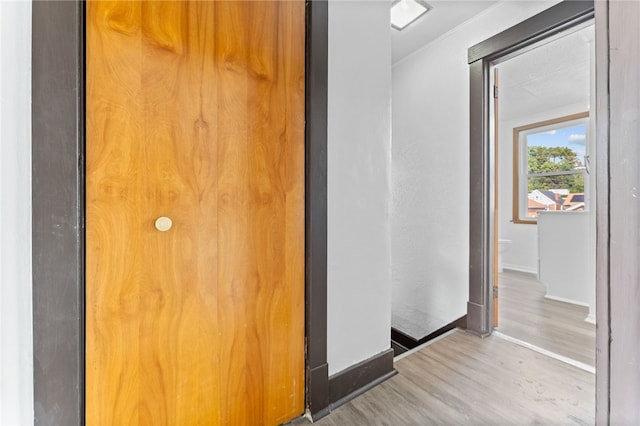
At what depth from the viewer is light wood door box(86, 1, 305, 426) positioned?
86 cm

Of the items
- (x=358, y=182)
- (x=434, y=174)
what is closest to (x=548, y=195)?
(x=434, y=174)

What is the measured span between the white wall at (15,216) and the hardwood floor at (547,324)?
8.51ft

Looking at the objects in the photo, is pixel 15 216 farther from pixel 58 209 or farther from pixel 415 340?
pixel 415 340

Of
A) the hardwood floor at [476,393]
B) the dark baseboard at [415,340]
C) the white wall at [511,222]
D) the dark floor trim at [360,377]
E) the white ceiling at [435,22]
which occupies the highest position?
the white ceiling at [435,22]

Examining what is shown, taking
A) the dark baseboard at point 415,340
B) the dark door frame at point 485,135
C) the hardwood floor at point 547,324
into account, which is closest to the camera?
the dark door frame at point 485,135

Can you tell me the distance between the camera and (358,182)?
148 cm

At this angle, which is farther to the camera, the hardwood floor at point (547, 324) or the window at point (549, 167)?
the window at point (549, 167)

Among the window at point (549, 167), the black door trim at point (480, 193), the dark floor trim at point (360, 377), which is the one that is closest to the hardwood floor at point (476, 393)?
the dark floor trim at point (360, 377)

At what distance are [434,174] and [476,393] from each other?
5.60 feet

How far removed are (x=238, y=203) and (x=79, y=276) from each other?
1.69 ft

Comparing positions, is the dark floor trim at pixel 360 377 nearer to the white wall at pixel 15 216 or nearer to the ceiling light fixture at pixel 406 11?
the white wall at pixel 15 216

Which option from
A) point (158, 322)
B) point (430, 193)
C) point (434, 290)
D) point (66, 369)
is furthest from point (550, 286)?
point (66, 369)

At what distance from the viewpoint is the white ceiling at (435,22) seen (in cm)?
217

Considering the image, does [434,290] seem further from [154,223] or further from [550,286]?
[154,223]
